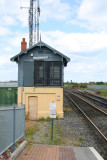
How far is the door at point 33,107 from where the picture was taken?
14328mm

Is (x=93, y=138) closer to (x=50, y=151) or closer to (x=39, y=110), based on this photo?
(x=50, y=151)

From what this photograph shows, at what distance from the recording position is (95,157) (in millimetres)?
6539

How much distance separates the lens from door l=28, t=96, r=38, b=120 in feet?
47.0

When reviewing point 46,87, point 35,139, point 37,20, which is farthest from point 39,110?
point 37,20

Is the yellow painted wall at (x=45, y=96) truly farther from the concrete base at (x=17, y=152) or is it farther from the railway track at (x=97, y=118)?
the concrete base at (x=17, y=152)

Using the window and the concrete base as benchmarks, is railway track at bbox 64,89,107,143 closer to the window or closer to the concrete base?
the window

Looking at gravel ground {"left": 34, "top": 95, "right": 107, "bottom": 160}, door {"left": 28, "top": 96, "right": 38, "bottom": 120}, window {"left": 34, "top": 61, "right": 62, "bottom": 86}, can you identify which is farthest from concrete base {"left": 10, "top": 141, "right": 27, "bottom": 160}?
window {"left": 34, "top": 61, "right": 62, "bottom": 86}

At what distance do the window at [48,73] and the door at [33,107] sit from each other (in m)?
1.17

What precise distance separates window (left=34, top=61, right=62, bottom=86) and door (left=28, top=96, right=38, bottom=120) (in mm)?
1168

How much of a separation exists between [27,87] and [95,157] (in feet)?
29.3

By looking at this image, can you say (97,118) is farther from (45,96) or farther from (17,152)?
(17,152)

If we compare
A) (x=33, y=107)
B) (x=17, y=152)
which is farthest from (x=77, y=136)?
(x=33, y=107)

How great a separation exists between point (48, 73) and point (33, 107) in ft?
8.95

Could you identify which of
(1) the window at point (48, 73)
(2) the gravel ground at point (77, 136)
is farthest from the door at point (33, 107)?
(2) the gravel ground at point (77, 136)
